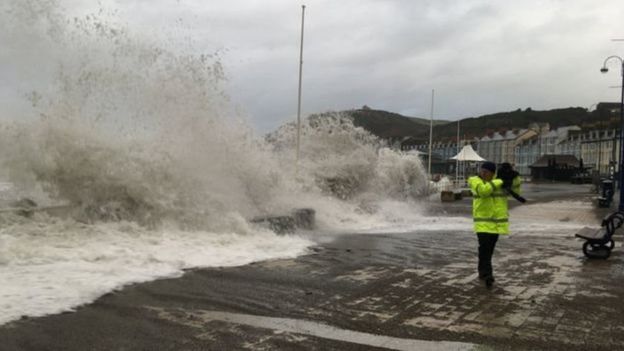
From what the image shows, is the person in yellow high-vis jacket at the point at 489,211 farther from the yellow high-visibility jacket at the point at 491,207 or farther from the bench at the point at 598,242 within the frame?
the bench at the point at 598,242

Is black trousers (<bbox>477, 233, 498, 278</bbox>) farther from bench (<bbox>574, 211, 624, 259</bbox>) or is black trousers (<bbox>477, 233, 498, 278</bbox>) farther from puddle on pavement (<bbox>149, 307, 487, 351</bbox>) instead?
bench (<bbox>574, 211, 624, 259</bbox>)

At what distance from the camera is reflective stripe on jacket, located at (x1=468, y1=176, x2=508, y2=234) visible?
755 centimetres

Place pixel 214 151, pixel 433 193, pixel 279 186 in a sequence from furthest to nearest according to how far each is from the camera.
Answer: pixel 433 193 < pixel 279 186 < pixel 214 151

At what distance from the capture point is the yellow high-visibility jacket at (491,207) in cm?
754

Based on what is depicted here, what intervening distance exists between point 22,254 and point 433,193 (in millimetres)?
26522

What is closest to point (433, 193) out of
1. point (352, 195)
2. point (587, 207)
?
point (587, 207)

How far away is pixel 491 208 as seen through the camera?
7.59 m

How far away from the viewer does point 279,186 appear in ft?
49.7

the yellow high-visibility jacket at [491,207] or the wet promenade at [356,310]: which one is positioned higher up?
the yellow high-visibility jacket at [491,207]

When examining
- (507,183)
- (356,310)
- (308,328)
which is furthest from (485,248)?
(308,328)

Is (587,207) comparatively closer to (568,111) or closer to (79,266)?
(79,266)

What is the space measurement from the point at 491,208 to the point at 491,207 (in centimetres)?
1

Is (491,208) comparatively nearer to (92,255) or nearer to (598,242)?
(598,242)

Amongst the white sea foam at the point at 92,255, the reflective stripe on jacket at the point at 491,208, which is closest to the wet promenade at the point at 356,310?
the white sea foam at the point at 92,255
